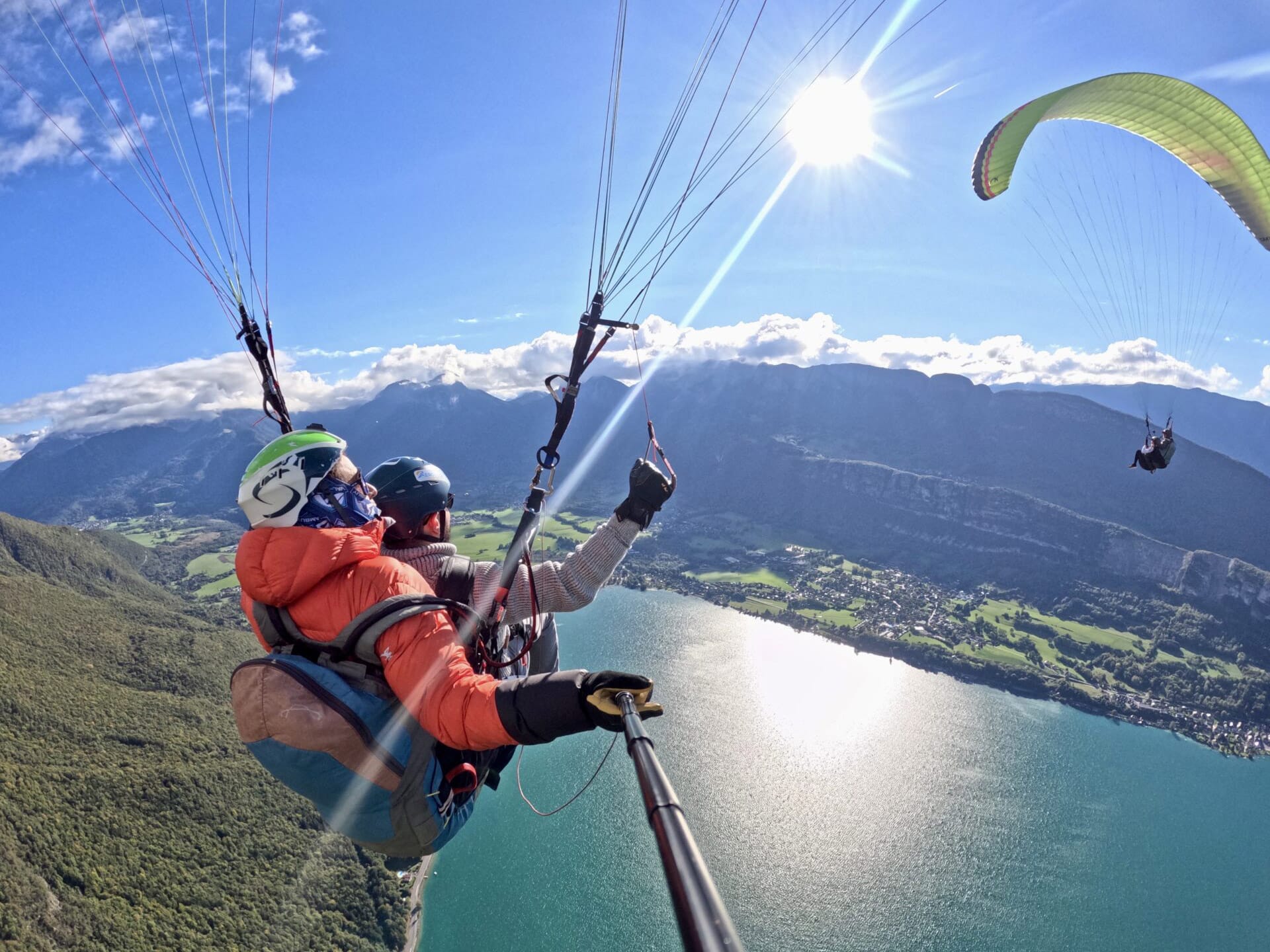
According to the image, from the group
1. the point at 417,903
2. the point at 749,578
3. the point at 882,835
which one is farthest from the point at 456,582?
the point at 749,578

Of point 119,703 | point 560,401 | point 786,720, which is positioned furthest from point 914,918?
point 119,703

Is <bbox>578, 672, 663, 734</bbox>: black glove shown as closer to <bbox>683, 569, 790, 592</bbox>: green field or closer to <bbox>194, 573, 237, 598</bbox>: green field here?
<bbox>683, 569, 790, 592</bbox>: green field

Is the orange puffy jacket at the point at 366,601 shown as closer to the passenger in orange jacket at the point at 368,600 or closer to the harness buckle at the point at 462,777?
the passenger in orange jacket at the point at 368,600

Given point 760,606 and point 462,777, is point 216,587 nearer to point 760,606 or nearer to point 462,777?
point 760,606

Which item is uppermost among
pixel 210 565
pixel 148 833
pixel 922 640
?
pixel 922 640

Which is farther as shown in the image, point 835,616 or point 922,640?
point 835,616

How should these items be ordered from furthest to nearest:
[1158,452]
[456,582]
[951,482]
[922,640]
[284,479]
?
[951,482] < [922,640] < [1158,452] < [456,582] < [284,479]

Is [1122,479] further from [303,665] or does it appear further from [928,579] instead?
[303,665]
